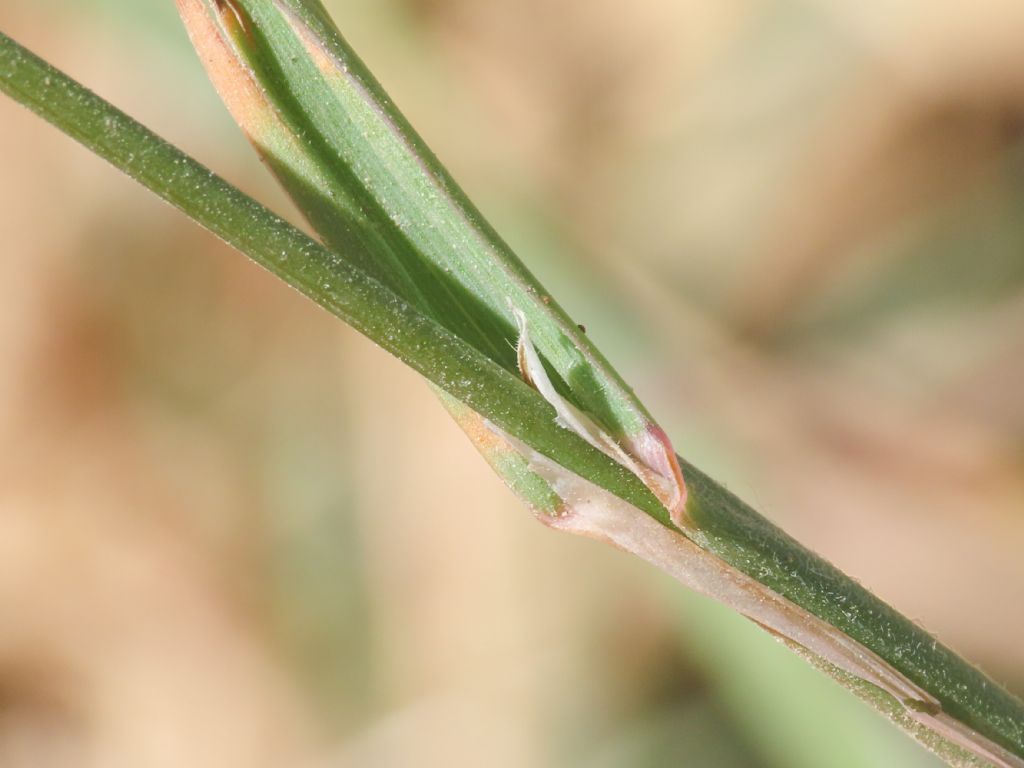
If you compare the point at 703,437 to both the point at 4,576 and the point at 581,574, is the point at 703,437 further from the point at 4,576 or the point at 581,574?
the point at 4,576

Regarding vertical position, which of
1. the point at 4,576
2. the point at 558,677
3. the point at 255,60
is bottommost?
the point at 558,677

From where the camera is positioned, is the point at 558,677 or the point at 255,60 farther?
the point at 558,677

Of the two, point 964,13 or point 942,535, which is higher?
point 964,13

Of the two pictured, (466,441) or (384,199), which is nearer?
(384,199)

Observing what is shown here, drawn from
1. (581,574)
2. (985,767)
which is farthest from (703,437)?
(985,767)

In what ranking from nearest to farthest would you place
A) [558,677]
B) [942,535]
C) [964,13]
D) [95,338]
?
[964,13]
[942,535]
[558,677]
[95,338]

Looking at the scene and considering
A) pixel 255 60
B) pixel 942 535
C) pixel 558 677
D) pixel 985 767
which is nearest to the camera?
pixel 255 60

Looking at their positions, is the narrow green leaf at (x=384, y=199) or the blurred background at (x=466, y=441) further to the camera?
the blurred background at (x=466, y=441)

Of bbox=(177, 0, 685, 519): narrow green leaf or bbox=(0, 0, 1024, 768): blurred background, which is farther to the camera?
bbox=(0, 0, 1024, 768): blurred background
